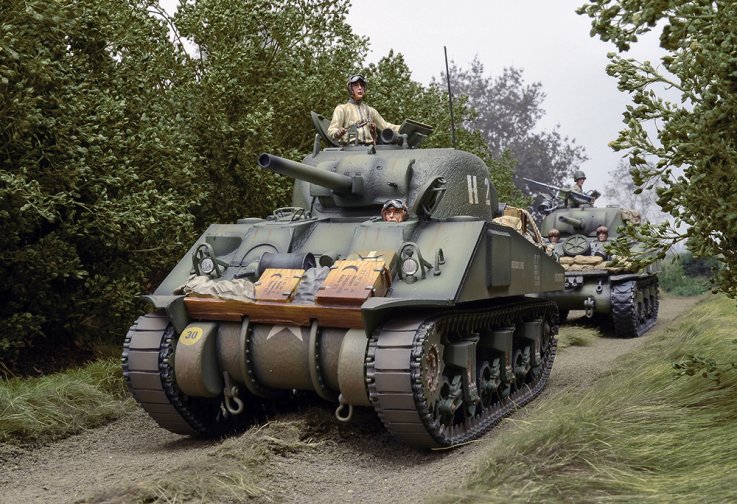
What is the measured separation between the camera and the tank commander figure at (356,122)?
9.94 metres

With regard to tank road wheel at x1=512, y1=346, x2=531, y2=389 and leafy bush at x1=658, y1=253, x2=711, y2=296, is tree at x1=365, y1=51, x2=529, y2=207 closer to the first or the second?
tank road wheel at x1=512, y1=346, x2=531, y2=389

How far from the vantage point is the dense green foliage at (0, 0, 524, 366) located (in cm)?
980

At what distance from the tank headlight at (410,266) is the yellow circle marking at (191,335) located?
176cm

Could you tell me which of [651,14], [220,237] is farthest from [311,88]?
[651,14]

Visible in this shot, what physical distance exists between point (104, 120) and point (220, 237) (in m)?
2.77

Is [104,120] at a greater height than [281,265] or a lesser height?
greater

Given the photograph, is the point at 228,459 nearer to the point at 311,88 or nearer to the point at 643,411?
the point at 643,411

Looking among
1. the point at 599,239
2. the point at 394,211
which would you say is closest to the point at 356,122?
the point at 394,211

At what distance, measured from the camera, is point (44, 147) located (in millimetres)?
9984

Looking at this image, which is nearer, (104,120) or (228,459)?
(228,459)

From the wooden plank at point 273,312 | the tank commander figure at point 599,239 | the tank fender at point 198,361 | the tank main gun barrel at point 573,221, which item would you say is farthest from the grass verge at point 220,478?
the tank main gun barrel at point 573,221

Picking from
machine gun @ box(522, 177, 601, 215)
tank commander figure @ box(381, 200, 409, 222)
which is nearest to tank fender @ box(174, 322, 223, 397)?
tank commander figure @ box(381, 200, 409, 222)

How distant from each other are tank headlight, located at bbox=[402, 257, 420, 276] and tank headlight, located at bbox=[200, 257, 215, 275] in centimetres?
178

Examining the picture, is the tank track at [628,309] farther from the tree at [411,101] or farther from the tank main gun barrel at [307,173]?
the tank main gun barrel at [307,173]
